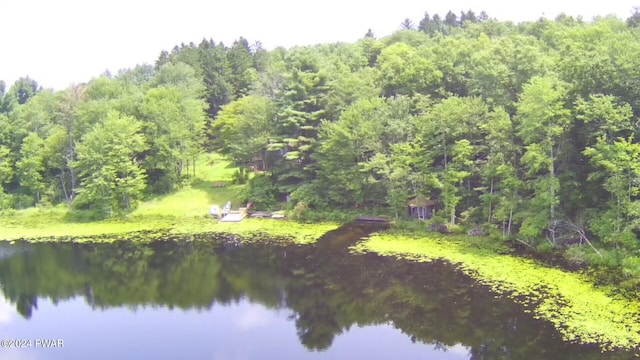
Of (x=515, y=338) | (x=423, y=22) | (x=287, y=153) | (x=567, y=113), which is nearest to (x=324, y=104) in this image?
(x=287, y=153)

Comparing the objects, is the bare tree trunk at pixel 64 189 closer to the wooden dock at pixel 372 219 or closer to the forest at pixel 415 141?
the forest at pixel 415 141

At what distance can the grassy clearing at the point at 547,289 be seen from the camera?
1761 centimetres

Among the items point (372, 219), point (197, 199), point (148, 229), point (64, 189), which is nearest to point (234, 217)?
point (197, 199)

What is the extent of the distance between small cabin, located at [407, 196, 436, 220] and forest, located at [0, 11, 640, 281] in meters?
0.51

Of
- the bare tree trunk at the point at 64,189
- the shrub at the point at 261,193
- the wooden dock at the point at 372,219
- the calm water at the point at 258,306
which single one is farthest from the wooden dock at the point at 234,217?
the bare tree trunk at the point at 64,189

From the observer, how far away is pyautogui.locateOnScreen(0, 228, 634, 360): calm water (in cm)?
1814

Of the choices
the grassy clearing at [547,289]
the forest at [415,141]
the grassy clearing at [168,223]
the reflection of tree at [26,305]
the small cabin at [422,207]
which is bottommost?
the reflection of tree at [26,305]

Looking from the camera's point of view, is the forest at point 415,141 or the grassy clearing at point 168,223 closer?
the forest at point 415,141

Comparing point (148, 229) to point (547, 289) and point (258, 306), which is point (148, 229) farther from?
point (547, 289)

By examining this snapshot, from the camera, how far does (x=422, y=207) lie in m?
34.1

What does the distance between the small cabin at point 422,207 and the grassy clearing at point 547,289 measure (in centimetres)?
363

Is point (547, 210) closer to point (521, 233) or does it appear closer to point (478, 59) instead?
point (521, 233)

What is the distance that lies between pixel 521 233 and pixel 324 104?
19255 mm

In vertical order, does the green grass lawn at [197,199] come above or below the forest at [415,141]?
below
